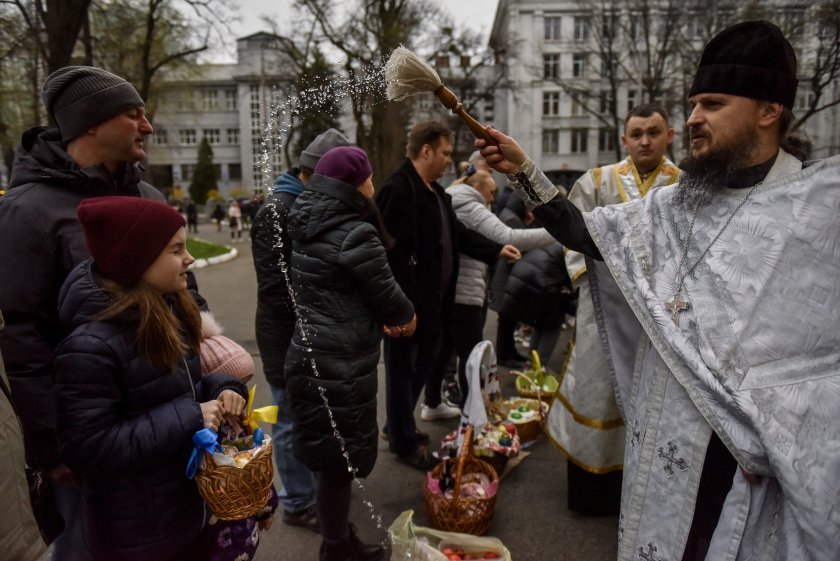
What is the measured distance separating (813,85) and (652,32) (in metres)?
10.9

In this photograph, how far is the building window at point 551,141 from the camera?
150 ft

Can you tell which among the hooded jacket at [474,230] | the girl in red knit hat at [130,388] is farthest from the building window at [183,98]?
the girl in red knit hat at [130,388]

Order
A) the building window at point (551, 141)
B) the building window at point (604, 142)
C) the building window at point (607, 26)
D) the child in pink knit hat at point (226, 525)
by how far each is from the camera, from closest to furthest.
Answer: the child in pink knit hat at point (226, 525), the building window at point (607, 26), the building window at point (604, 142), the building window at point (551, 141)

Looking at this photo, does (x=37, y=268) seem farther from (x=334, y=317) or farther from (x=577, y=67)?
(x=577, y=67)

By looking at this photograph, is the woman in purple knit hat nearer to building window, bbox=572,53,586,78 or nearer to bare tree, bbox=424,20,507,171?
bare tree, bbox=424,20,507,171

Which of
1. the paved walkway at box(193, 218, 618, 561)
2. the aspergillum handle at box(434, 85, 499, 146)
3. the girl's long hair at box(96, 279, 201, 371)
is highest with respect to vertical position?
the aspergillum handle at box(434, 85, 499, 146)

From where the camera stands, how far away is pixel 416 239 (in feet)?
11.9

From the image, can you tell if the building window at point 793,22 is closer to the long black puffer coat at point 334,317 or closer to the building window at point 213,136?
the long black puffer coat at point 334,317

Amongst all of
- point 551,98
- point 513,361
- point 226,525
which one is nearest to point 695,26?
point 551,98

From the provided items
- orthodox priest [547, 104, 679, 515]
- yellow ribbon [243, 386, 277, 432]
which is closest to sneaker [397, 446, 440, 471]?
orthodox priest [547, 104, 679, 515]

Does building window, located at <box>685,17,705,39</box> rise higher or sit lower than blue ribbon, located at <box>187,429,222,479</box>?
higher

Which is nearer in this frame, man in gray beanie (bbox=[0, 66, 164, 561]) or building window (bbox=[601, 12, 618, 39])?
man in gray beanie (bbox=[0, 66, 164, 561])

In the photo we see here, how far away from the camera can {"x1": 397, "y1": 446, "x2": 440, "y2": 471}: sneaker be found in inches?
150

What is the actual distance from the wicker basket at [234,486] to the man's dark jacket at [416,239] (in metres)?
2.00
